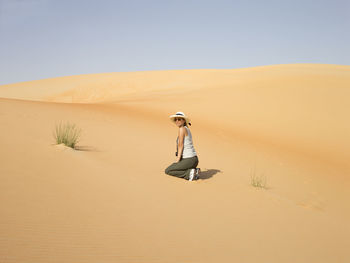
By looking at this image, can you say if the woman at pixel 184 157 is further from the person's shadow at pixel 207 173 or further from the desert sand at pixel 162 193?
the person's shadow at pixel 207 173

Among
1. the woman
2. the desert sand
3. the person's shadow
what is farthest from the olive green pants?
the person's shadow

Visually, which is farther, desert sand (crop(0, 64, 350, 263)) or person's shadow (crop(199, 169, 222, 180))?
person's shadow (crop(199, 169, 222, 180))

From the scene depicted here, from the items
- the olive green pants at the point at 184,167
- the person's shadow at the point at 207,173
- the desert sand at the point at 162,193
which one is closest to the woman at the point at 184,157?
the olive green pants at the point at 184,167

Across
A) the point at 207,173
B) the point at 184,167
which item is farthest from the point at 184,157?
the point at 207,173

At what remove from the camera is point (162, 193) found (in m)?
5.14

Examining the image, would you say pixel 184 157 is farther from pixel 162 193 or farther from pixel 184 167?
pixel 162 193

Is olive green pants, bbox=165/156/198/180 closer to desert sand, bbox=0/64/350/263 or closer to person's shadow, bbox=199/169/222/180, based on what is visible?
desert sand, bbox=0/64/350/263

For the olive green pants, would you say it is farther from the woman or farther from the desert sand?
the desert sand

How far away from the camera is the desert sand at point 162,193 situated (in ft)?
10.8

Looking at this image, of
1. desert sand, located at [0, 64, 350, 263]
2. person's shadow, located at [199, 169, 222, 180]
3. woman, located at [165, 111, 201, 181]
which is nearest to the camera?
desert sand, located at [0, 64, 350, 263]

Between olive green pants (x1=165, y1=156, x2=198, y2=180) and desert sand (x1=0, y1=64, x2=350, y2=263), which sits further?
olive green pants (x1=165, y1=156, x2=198, y2=180)

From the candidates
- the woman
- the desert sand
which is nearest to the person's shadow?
the desert sand

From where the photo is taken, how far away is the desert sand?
3.30 m

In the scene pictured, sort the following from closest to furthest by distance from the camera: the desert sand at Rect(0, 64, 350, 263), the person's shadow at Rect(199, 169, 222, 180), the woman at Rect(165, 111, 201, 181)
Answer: the desert sand at Rect(0, 64, 350, 263)
the woman at Rect(165, 111, 201, 181)
the person's shadow at Rect(199, 169, 222, 180)
